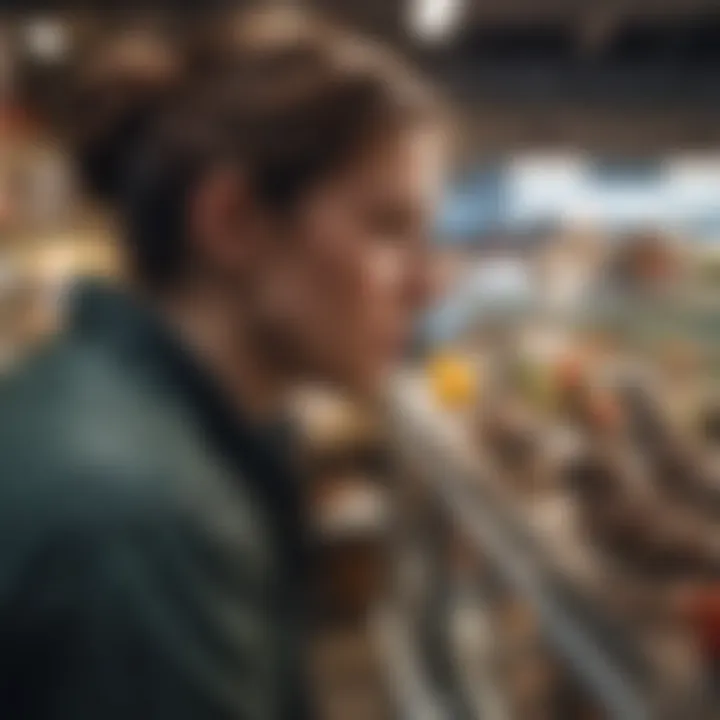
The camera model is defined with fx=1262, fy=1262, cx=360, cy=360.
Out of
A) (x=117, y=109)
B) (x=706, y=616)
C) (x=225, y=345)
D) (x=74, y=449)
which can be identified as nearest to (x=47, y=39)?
(x=117, y=109)

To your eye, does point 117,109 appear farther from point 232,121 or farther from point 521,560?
point 521,560

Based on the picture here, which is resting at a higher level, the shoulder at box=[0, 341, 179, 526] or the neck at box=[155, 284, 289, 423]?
the shoulder at box=[0, 341, 179, 526]

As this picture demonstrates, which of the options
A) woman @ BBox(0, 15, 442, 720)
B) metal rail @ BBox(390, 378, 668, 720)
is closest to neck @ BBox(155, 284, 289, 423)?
woman @ BBox(0, 15, 442, 720)

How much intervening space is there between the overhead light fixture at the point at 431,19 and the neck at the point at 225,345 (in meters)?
0.35

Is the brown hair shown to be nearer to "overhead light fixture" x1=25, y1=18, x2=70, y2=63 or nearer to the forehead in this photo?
the forehead

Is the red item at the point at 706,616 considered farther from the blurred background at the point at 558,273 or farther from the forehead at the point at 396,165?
the forehead at the point at 396,165

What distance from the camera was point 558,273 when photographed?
110cm

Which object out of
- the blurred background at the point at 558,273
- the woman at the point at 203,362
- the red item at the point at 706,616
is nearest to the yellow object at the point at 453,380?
the blurred background at the point at 558,273

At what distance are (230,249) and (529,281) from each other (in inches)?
14.8

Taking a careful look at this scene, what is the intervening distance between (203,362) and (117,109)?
6.9 inches

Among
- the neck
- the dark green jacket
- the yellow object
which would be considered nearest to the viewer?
the dark green jacket

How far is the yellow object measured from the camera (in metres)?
1.16

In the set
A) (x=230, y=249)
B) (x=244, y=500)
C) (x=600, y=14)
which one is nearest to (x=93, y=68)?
(x=230, y=249)

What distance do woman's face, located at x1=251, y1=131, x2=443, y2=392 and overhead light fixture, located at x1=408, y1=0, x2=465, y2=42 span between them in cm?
20
